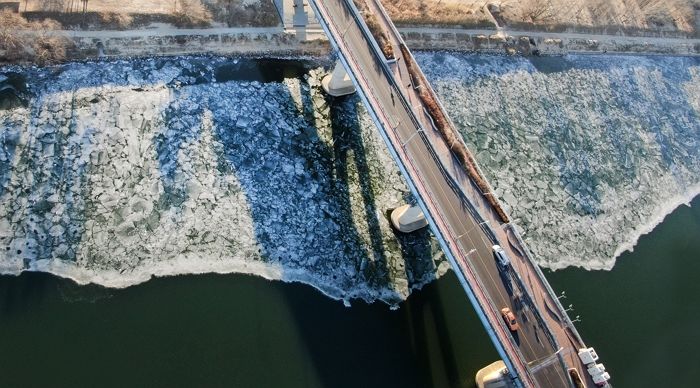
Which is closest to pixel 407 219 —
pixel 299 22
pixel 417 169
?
pixel 417 169

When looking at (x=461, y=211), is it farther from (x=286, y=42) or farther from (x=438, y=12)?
(x=438, y=12)

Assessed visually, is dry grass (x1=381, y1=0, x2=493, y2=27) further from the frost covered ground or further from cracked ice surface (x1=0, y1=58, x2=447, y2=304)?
cracked ice surface (x1=0, y1=58, x2=447, y2=304)

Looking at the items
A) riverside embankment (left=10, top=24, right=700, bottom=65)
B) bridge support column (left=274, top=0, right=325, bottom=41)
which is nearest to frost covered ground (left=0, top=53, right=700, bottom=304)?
riverside embankment (left=10, top=24, right=700, bottom=65)

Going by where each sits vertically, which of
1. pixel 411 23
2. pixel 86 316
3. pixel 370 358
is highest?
pixel 411 23

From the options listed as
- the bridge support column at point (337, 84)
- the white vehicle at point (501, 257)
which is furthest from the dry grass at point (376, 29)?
the white vehicle at point (501, 257)

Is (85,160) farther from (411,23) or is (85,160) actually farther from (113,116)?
(411,23)

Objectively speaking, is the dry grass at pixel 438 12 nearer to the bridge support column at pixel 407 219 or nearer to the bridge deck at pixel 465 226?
the bridge deck at pixel 465 226

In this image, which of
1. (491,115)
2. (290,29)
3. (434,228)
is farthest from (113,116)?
(491,115)
